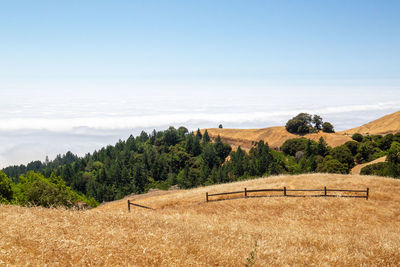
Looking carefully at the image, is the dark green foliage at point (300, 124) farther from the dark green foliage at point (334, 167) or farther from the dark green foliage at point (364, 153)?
the dark green foliage at point (334, 167)

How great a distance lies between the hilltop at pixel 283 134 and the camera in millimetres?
145000

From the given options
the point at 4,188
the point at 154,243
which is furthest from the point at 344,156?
the point at 154,243

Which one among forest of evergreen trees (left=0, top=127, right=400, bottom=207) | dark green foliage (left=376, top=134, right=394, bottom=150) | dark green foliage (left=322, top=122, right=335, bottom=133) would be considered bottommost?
forest of evergreen trees (left=0, top=127, right=400, bottom=207)

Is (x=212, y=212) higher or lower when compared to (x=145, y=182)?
higher

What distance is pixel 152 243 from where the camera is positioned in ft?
39.0

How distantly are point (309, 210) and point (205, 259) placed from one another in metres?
20.4

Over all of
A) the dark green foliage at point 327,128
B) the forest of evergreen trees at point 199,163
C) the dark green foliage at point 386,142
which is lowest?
the forest of evergreen trees at point 199,163

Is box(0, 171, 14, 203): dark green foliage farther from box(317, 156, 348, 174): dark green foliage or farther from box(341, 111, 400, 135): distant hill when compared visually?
box(341, 111, 400, 135): distant hill

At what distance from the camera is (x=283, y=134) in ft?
534

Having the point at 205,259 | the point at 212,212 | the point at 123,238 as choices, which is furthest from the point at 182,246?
the point at 212,212

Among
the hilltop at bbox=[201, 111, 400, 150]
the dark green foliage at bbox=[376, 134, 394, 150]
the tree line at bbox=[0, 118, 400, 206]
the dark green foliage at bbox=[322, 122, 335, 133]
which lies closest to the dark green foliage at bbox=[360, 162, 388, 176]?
the tree line at bbox=[0, 118, 400, 206]

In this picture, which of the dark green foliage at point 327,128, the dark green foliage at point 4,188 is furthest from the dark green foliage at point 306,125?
the dark green foliage at point 4,188

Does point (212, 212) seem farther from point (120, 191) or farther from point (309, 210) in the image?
point (120, 191)

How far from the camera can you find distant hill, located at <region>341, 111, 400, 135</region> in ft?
504
